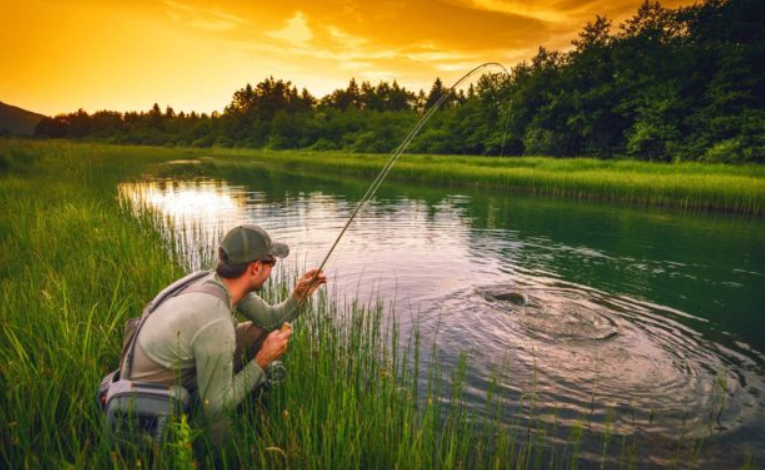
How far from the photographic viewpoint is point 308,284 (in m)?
3.92

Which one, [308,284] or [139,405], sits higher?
[308,284]

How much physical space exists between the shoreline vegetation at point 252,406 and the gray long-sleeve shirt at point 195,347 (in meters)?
0.27

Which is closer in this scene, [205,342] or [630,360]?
[205,342]

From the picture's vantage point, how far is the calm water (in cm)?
508

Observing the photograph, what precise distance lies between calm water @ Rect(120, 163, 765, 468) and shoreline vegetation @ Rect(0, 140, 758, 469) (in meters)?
0.41

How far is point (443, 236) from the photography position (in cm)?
1487

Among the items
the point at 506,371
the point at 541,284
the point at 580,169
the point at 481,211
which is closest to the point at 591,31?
the point at 580,169

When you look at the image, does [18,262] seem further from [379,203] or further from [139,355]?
[379,203]

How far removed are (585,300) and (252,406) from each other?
7219mm

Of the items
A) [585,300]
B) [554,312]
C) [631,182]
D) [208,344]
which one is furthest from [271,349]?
[631,182]

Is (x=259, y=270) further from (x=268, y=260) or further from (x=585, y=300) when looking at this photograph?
(x=585, y=300)

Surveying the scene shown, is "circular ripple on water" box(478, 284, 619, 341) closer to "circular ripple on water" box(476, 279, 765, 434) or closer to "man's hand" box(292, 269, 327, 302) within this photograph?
"circular ripple on water" box(476, 279, 765, 434)

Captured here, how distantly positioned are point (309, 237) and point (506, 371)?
934 cm

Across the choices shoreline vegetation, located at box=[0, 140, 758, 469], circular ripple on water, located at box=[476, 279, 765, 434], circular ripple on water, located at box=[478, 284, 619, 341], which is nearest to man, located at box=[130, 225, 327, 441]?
shoreline vegetation, located at box=[0, 140, 758, 469]
